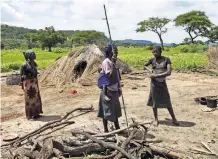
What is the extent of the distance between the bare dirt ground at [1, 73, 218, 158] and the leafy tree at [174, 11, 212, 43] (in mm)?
41433

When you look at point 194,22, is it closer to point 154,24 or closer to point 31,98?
point 154,24

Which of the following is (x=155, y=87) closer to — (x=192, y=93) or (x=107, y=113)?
(x=107, y=113)

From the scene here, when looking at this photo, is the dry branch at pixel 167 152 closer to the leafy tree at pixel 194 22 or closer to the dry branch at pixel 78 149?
the dry branch at pixel 78 149

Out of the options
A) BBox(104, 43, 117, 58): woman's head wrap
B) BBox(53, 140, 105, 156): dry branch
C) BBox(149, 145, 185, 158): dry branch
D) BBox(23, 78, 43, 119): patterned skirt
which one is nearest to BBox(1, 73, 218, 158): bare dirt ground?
BBox(23, 78, 43, 119): patterned skirt

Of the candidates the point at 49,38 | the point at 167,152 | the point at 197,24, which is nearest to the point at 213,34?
the point at 197,24

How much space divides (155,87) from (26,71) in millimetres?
3057

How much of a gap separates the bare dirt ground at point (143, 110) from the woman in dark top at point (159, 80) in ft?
1.60

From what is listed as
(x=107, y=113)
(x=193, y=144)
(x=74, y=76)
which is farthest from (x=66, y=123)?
(x=74, y=76)

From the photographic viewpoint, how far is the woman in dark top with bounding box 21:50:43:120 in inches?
322

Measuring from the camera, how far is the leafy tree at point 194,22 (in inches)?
2144

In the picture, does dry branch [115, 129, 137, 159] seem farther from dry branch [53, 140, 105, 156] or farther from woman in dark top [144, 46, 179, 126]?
woman in dark top [144, 46, 179, 126]

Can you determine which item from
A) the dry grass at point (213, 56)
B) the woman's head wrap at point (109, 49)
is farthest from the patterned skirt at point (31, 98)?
the dry grass at point (213, 56)

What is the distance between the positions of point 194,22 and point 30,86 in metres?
48.9

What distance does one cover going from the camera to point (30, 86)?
8.38 m
